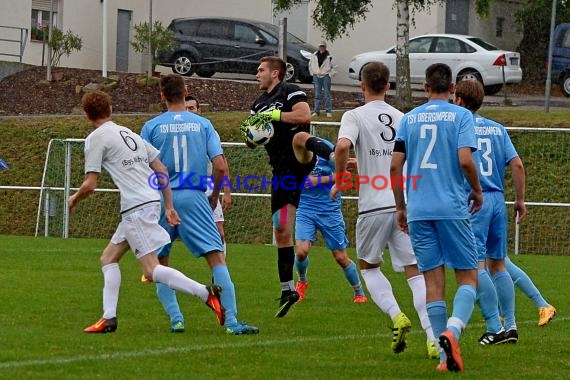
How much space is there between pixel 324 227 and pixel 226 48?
75.3 feet

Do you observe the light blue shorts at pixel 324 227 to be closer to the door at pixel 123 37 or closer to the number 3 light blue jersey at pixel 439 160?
the number 3 light blue jersey at pixel 439 160

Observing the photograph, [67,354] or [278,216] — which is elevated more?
[278,216]

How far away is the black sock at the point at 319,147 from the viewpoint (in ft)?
34.9

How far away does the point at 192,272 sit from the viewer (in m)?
15.2

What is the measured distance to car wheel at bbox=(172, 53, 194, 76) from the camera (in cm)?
3484

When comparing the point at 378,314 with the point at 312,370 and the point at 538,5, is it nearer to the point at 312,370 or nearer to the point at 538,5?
Answer: the point at 312,370

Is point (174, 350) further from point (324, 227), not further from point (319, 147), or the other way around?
point (324, 227)

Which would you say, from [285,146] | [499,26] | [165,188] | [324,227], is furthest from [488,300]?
[499,26]

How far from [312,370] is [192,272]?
7.29m

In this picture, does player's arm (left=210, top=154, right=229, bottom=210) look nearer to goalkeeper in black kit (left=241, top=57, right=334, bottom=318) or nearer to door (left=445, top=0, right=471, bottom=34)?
goalkeeper in black kit (left=241, top=57, right=334, bottom=318)

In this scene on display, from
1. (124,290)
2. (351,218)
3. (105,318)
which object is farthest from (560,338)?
(351,218)

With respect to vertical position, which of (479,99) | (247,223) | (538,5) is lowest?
(247,223)

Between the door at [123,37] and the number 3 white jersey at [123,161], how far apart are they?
31.6 m

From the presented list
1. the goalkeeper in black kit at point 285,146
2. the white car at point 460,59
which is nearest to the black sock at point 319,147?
the goalkeeper in black kit at point 285,146
